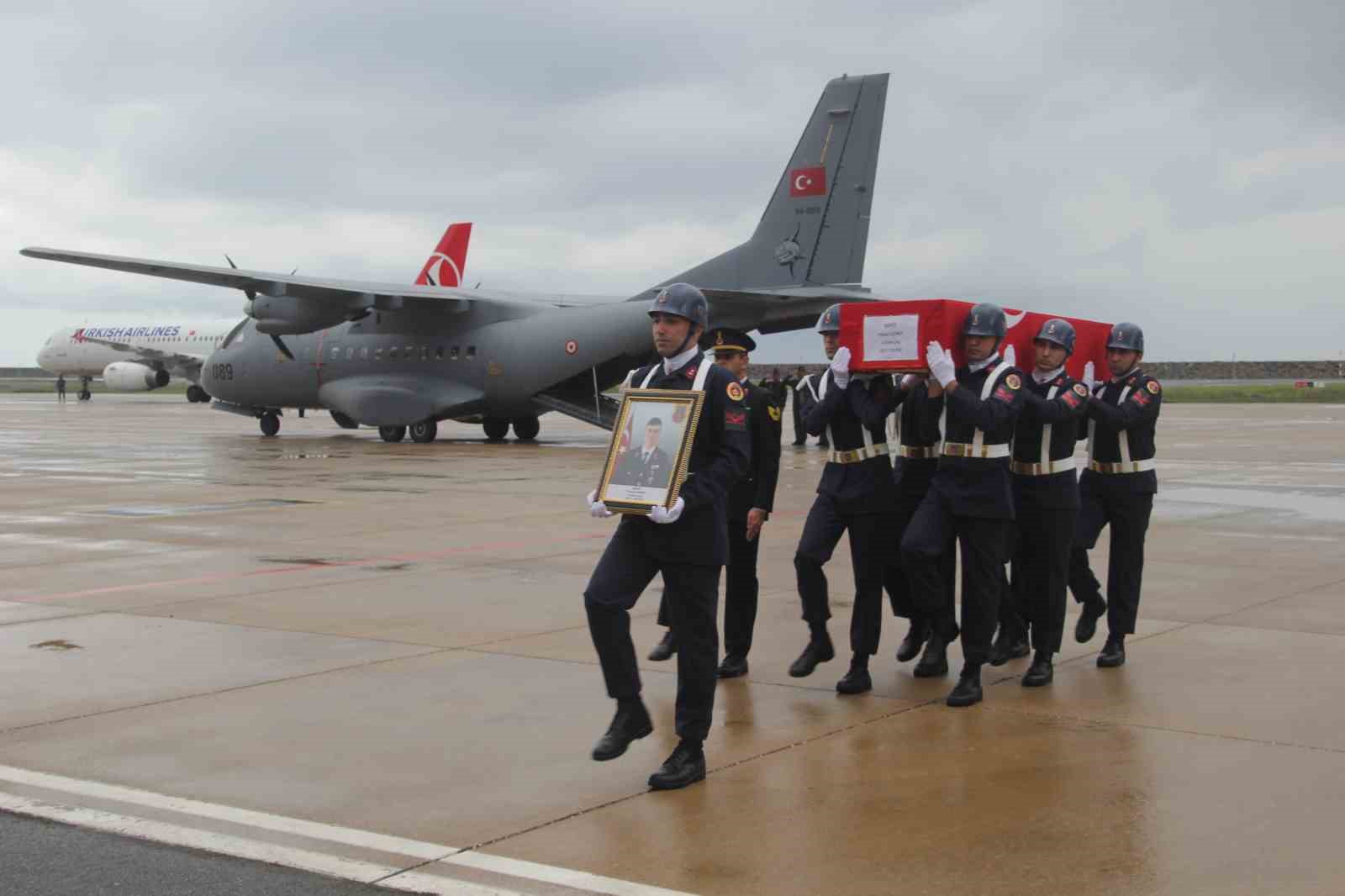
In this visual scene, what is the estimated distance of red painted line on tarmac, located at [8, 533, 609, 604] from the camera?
9.73 m

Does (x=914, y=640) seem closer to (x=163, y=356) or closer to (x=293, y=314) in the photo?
(x=293, y=314)

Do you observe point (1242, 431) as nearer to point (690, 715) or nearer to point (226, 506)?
point (226, 506)

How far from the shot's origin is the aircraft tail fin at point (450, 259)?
48000mm

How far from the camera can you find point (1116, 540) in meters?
7.90

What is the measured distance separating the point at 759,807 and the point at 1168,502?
12144 millimetres

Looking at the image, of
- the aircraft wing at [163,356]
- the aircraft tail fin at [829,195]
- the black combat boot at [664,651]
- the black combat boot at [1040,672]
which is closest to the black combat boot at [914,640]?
the black combat boot at [1040,672]

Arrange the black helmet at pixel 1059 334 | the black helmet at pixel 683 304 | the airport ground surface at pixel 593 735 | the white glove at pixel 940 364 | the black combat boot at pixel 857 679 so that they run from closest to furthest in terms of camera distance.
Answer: the airport ground surface at pixel 593 735 < the black helmet at pixel 683 304 < the white glove at pixel 940 364 < the black combat boot at pixel 857 679 < the black helmet at pixel 1059 334

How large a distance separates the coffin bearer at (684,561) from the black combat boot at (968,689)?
1.53 m

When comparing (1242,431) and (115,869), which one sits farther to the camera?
(1242,431)

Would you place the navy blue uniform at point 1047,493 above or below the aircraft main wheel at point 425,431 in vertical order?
above

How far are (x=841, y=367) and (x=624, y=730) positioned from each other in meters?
2.36

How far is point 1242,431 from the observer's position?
108 feet

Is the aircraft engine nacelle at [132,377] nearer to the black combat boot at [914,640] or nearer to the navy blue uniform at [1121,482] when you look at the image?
the black combat boot at [914,640]

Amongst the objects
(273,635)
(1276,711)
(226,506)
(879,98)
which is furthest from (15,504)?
(879,98)
